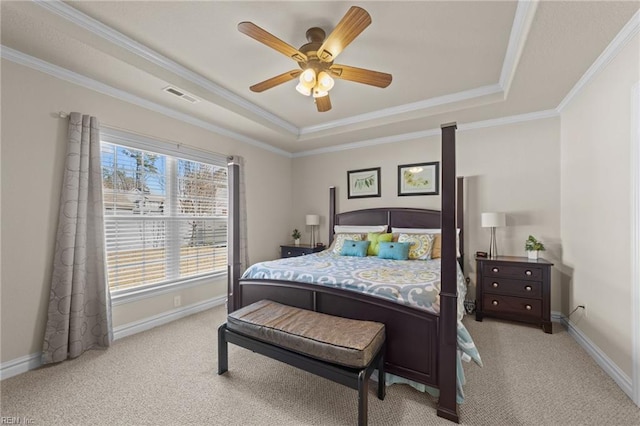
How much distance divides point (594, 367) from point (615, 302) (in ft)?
1.96

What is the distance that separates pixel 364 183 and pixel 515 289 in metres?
2.57

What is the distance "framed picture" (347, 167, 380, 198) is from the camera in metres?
4.60

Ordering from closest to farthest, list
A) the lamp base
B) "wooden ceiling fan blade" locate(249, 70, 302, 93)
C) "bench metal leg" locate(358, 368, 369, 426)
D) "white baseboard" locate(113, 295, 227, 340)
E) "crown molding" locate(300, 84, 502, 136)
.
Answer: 1. "bench metal leg" locate(358, 368, 369, 426)
2. "wooden ceiling fan blade" locate(249, 70, 302, 93)
3. "white baseboard" locate(113, 295, 227, 340)
4. "crown molding" locate(300, 84, 502, 136)
5. the lamp base

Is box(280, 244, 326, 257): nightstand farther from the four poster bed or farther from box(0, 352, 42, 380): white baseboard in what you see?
box(0, 352, 42, 380): white baseboard

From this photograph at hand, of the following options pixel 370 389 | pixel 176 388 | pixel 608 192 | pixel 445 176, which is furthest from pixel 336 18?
pixel 176 388

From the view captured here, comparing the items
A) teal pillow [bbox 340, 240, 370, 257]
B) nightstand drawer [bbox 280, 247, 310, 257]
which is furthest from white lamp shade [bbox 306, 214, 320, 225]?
teal pillow [bbox 340, 240, 370, 257]

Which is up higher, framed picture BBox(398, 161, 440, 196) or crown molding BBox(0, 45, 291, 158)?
crown molding BBox(0, 45, 291, 158)

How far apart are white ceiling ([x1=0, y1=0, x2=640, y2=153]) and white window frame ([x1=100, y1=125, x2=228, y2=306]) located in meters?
0.43

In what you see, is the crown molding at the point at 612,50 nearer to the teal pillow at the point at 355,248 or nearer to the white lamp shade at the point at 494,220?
the white lamp shade at the point at 494,220

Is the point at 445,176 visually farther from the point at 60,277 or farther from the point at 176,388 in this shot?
the point at 60,277

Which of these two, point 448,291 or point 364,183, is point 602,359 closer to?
point 448,291

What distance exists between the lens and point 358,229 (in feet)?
14.5

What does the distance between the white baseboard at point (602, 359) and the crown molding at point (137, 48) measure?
4.41 metres

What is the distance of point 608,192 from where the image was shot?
231 centimetres
